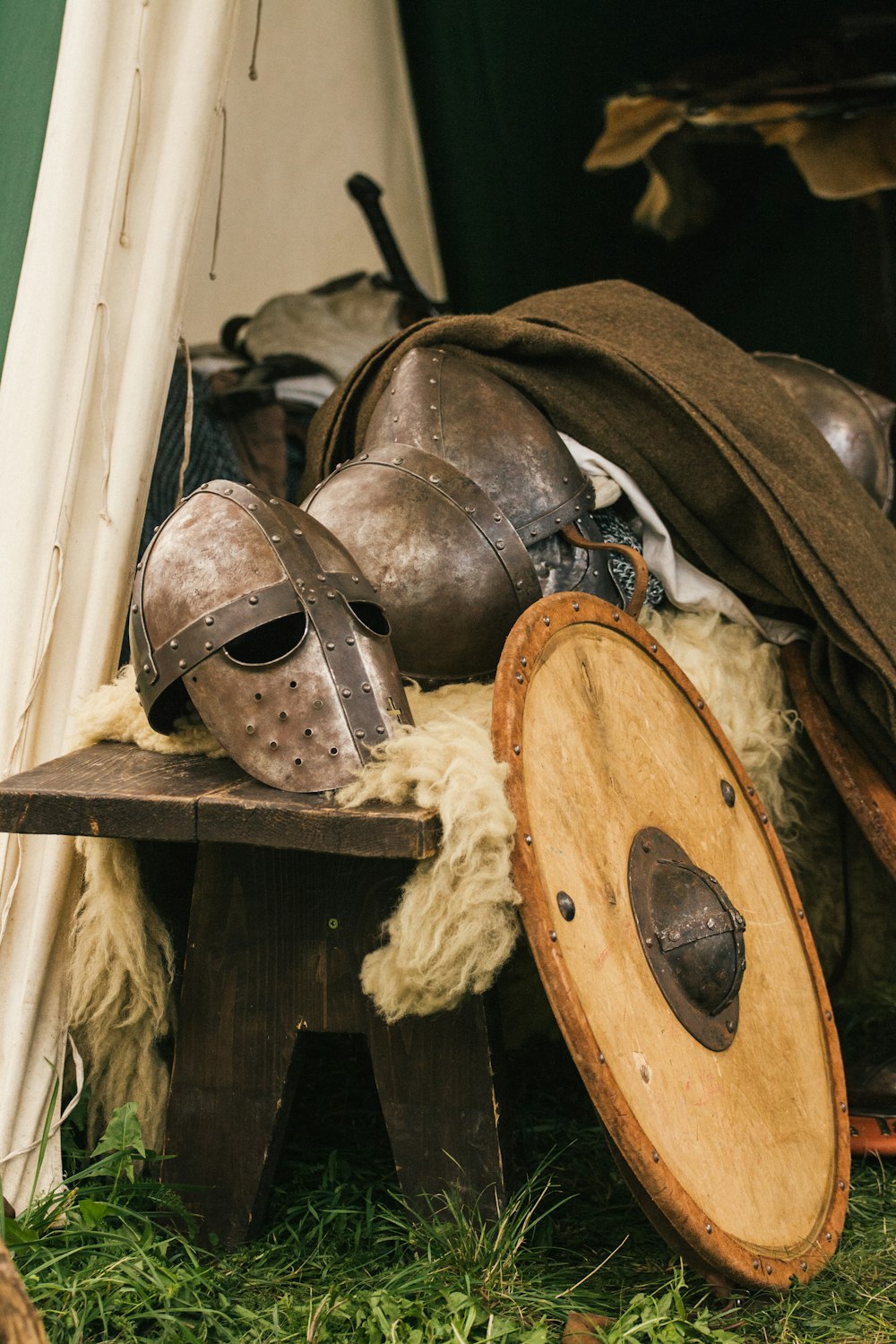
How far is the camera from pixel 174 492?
2.29 m

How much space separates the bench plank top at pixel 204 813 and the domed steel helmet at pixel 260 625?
2.0 inches

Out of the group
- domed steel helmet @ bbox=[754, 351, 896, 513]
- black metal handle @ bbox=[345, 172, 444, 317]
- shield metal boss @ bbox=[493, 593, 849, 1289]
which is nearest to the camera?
shield metal boss @ bbox=[493, 593, 849, 1289]

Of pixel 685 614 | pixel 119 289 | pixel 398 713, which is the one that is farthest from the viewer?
pixel 685 614

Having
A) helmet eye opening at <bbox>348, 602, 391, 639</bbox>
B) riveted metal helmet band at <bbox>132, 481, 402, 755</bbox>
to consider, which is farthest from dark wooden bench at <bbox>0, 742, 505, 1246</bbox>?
helmet eye opening at <bbox>348, 602, 391, 639</bbox>

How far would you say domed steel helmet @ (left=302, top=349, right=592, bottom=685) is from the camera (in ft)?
5.74

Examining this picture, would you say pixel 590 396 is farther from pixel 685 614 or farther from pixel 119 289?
pixel 119 289

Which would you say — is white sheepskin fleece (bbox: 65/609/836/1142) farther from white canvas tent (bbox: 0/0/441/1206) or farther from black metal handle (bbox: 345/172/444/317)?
black metal handle (bbox: 345/172/444/317)

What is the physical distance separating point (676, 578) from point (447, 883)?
856mm

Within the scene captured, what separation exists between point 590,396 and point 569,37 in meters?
1.78

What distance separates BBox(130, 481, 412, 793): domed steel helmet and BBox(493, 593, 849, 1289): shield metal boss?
0.53 feet

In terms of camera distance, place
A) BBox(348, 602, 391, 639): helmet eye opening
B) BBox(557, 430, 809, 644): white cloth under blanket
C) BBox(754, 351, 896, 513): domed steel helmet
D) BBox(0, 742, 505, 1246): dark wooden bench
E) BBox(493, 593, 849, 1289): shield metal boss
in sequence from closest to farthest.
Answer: BBox(493, 593, 849, 1289): shield metal boss, BBox(0, 742, 505, 1246): dark wooden bench, BBox(348, 602, 391, 639): helmet eye opening, BBox(557, 430, 809, 644): white cloth under blanket, BBox(754, 351, 896, 513): domed steel helmet

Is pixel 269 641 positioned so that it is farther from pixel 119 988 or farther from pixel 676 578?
pixel 676 578

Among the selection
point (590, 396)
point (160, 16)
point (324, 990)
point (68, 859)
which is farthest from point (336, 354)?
point (324, 990)

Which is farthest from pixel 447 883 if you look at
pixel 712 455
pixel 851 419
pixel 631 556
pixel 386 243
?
pixel 386 243
